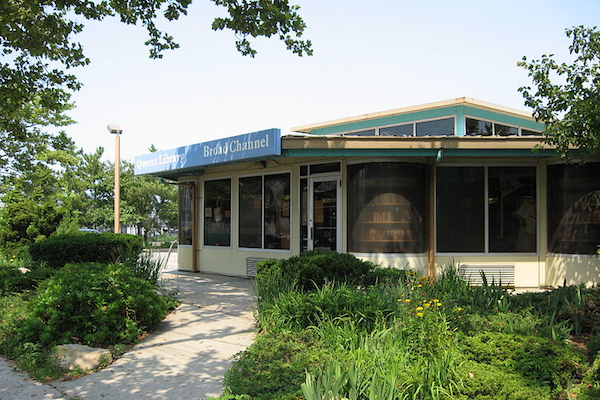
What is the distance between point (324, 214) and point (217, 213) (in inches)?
150

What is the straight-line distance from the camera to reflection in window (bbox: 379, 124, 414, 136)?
13.2 metres

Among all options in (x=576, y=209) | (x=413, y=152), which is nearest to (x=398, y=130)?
(x=413, y=152)

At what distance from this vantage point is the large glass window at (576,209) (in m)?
9.75

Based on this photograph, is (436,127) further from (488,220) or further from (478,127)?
(488,220)

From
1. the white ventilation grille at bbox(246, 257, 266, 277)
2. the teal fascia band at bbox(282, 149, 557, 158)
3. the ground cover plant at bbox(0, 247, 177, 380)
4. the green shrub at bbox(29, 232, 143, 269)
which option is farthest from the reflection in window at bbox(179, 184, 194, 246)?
the ground cover plant at bbox(0, 247, 177, 380)

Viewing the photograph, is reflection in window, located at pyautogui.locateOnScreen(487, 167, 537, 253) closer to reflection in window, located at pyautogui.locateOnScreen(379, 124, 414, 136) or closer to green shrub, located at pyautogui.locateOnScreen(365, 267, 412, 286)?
reflection in window, located at pyautogui.locateOnScreen(379, 124, 414, 136)

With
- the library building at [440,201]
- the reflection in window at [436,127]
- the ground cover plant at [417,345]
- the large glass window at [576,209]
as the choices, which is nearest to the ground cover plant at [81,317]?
the ground cover plant at [417,345]

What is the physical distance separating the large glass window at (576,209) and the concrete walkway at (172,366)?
6673mm

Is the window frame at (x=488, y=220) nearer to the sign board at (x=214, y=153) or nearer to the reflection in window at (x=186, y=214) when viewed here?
the sign board at (x=214, y=153)

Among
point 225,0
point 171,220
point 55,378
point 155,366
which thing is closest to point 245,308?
→ point 155,366

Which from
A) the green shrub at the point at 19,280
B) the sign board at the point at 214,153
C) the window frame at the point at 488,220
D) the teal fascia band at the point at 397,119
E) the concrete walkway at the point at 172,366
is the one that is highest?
the teal fascia band at the point at 397,119

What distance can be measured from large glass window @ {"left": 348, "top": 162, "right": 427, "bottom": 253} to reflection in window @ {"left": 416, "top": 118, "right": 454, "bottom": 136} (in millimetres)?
3235

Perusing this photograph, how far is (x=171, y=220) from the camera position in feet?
132

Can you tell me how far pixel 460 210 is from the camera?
10273 millimetres
